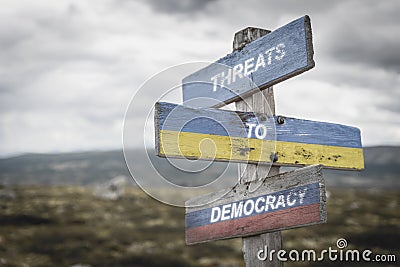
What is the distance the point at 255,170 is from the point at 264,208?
35cm

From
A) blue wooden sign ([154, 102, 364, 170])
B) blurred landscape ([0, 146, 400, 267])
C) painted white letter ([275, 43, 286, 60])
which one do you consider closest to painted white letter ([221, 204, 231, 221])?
blue wooden sign ([154, 102, 364, 170])

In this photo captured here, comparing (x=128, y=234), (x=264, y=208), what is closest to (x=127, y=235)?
(x=128, y=234)

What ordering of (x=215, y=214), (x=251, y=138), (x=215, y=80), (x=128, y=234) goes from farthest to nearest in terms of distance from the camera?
(x=128, y=234) → (x=215, y=80) → (x=215, y=214) → (x=251, y=138)

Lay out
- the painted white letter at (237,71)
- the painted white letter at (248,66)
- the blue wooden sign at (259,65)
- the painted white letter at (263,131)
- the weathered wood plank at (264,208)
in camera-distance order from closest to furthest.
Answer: the weathered wood plank at (264,208) → the blue wooden sign at (259,65) → the painted white letter at (263,131) → the painted white letter at (248,66) → the painted white letter at (237,71)

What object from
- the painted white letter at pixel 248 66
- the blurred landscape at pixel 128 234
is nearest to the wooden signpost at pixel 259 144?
the painted white letter at pixel 248 66

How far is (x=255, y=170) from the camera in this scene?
369 centimetres

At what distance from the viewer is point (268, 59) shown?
11.8ft

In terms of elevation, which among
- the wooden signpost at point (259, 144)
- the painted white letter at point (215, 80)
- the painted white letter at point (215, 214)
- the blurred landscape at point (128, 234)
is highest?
the painted white letter at point (215, 80)

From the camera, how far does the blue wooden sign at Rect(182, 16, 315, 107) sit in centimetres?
331

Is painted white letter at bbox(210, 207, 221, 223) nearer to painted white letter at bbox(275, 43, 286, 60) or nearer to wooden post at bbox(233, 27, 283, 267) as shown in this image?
wooden post at bbox(233, 27, 283, 267)

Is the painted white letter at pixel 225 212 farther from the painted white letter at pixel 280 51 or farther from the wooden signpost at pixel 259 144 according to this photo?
the painted white letter at pixel 280 51

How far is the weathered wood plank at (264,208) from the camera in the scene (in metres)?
3.13

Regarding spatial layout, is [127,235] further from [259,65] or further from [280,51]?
[280,51]

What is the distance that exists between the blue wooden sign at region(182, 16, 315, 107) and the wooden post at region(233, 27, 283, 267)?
90 millimetres
